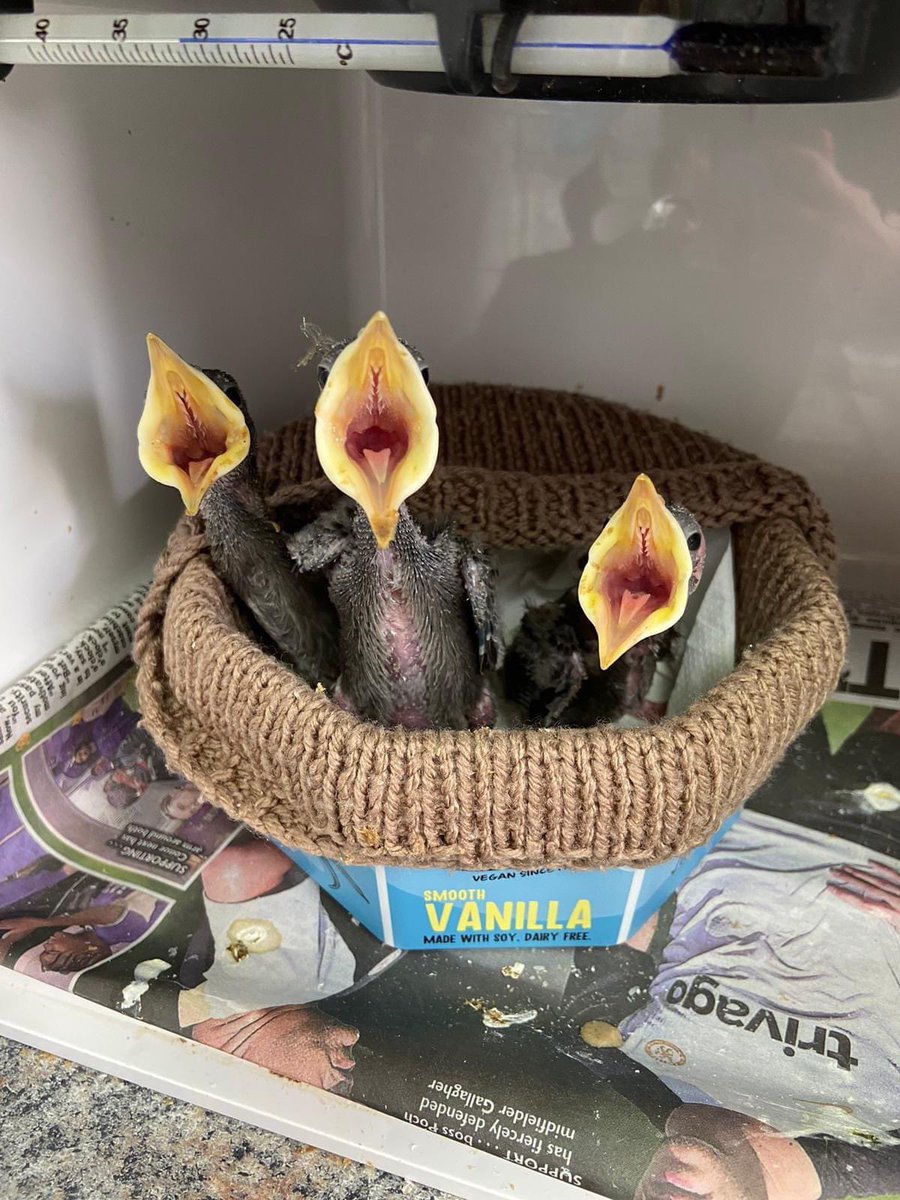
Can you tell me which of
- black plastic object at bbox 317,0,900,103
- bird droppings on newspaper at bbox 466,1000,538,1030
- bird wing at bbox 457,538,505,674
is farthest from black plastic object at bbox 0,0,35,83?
bird droppings on newspaper at bbox 466,1000,538,1030

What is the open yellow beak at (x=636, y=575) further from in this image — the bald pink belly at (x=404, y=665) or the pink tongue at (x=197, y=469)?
the pink tongue at (x=197, y=469)

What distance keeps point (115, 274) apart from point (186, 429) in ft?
0.84

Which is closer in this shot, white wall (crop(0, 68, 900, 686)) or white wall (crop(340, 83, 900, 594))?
white wall (crop(0, 68, 900, 686))

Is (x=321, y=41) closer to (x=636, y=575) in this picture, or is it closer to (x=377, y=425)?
(x=377, y=425)

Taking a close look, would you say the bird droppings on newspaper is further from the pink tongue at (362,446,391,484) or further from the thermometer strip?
the thermometer strip

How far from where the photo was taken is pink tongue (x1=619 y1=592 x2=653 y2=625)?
0.48m

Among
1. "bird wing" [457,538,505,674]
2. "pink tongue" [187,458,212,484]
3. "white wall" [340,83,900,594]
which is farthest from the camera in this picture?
"white wall" [340,83,900,594]

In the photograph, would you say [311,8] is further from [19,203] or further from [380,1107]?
[380,1107]

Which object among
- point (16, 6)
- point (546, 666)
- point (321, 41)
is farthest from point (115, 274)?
point (546, 666)

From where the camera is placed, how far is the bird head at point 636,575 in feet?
1.49

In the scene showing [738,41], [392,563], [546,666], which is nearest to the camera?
[738,41]

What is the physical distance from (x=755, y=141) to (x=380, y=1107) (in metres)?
0.81

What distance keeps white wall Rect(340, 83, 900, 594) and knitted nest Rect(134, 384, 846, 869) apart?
205mm

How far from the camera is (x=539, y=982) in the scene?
1.82 feet
